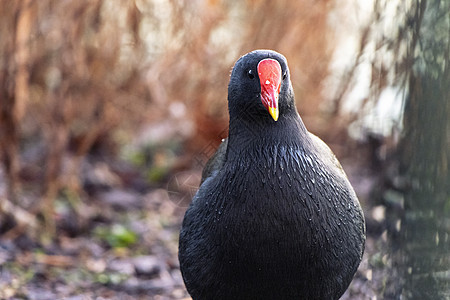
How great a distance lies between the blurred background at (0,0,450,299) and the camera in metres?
4.68

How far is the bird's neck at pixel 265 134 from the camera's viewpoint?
3033mm

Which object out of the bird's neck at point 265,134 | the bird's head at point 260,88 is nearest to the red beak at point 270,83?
the bird's head at point 260,88

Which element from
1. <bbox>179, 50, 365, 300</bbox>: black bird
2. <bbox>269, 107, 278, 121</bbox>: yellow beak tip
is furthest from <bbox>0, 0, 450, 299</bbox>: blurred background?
<bbox>269, 107, 278, 121</bbox>: yellow beak tip

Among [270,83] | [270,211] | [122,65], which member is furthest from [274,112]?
[122,65]

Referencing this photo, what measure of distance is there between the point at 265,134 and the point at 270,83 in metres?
0.24

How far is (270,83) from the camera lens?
2.95 m

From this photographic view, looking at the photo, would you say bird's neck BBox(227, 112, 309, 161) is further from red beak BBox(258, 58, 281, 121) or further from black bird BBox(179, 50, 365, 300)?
red beak BBox(258, 58, 281, 121)

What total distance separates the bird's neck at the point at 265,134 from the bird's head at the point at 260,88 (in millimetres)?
29

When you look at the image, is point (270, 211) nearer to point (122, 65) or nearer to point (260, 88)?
point (260, 88)

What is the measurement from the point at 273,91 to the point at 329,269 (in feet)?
2.75

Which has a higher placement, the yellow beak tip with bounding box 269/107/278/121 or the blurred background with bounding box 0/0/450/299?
the blurred background with bounding box 0/0/450/299

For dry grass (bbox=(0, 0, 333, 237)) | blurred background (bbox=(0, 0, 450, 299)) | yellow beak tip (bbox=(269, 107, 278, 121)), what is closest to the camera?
yellow beak tip (bbox=(269, 107, 278, 121))

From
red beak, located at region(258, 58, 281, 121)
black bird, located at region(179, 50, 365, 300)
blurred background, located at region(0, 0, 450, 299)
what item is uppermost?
blurred background, located at region(0, 0, 450, 299)

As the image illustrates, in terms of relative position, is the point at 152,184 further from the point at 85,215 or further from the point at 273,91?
the point at 273,91
